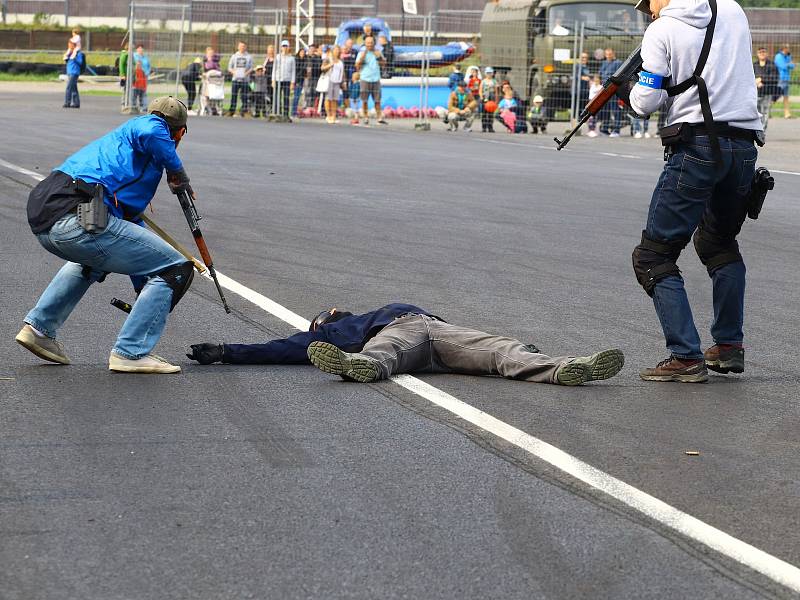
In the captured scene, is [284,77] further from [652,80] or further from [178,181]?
[652,80]

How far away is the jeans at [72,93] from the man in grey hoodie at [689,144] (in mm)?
30689

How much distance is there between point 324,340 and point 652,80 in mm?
1967

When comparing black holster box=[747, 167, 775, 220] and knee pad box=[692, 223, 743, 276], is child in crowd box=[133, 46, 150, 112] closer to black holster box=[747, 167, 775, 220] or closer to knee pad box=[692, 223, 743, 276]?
knee pad box=[692, 223, 743, 276]

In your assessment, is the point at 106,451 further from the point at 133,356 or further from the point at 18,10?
the point at 18,10

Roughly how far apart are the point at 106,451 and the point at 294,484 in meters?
0.83

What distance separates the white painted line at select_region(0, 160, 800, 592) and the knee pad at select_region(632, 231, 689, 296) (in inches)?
47.3

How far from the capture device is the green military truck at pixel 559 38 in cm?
3094

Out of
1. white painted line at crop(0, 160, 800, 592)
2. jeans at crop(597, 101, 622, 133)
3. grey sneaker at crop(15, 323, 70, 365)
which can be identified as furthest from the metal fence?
white painted line at crop(0, 160, 800, 592)

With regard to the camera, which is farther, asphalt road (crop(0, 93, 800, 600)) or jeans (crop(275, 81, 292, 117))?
jeans (crop(275, 81, 292, 117))

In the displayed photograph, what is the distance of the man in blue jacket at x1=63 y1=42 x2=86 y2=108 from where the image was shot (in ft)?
117

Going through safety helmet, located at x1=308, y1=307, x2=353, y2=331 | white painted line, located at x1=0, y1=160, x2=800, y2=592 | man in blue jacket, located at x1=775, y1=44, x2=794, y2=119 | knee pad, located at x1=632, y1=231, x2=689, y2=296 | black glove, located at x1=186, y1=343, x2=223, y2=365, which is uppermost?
man in blue jacket, located at x1=775, y1=44, x2=794, y2=119

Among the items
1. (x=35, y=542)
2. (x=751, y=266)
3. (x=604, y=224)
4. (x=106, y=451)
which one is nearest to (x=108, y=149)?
(x=106, y=451)

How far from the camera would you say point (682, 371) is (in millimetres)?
6859

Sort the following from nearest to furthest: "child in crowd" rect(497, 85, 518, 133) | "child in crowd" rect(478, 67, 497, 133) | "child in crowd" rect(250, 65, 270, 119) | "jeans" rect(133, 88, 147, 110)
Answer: "child in crowd" rect(497, 85, 518, 133), "child in crowd" rect(478, 67, 497, 133), "child in crowd" rect(250, 65, 270, 119), "jeans" rect(133, 88, 147, 110)
